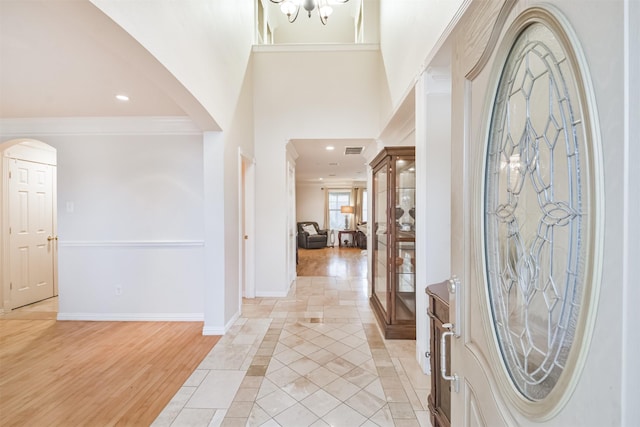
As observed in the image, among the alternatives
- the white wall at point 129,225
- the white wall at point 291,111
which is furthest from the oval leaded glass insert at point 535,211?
the white wall at point 291,111

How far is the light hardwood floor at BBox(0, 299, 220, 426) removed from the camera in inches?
74.9

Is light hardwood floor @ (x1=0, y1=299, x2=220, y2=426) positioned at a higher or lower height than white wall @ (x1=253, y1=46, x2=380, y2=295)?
lower

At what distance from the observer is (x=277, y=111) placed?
4.40 meters

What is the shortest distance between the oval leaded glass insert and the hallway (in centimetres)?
150

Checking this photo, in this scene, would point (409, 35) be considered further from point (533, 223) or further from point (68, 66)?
point (68, 66)

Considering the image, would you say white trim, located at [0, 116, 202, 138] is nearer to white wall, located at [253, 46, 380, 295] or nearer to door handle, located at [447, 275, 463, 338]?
white wall, located at [253, 46, 380, 295]

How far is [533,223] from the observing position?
667 mm

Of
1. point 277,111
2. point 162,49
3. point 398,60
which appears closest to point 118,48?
point 162,49

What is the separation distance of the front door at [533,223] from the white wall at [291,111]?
3.50 meters

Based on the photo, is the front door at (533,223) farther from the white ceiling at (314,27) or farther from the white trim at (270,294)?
the white ceiling at (314,27)

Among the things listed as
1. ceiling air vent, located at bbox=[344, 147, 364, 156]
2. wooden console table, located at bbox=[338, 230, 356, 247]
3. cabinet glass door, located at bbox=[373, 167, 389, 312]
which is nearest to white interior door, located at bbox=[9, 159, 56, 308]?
ceiling air vent, located at bbox=[344, 147, 364, 156]

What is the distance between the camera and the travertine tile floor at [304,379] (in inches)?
72.3

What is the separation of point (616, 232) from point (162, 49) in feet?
7.48

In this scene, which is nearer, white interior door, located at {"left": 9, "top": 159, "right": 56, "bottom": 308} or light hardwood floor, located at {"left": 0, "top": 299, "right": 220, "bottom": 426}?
light hardwood floor, located at {"left": 0, "top": 299, "right": 220, "bottom": 426}
